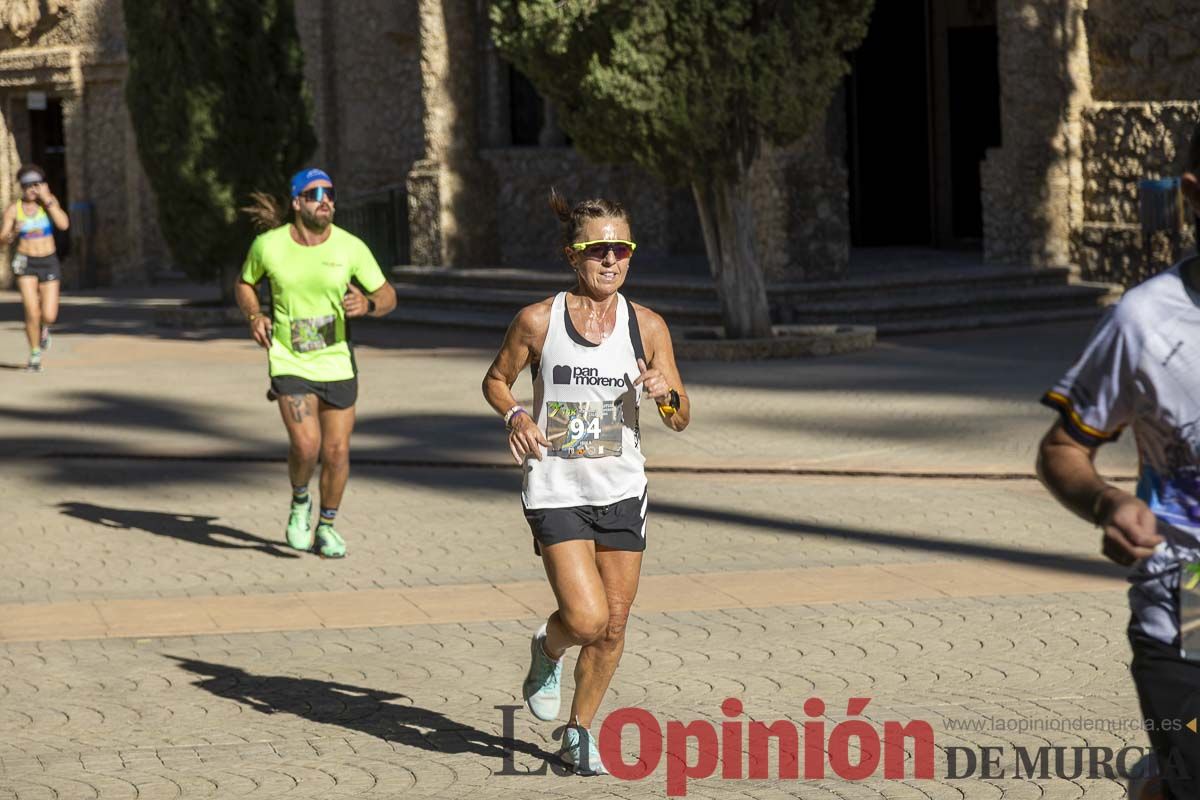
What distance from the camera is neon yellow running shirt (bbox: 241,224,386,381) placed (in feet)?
32.8

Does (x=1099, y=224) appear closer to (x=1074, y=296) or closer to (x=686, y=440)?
(x=1074, y=296)

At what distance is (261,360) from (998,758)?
1462 centimetres

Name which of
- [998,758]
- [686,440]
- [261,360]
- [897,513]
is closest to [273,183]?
[261,360]

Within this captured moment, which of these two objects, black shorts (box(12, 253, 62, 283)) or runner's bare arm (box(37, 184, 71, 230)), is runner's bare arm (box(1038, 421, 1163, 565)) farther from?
black shorts (box(12, 253, 62, 283))

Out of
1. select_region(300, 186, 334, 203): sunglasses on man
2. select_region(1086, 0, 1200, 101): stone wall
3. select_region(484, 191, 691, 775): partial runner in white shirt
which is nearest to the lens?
select_region(484, 191, 691, 775): partial runner in white shirt

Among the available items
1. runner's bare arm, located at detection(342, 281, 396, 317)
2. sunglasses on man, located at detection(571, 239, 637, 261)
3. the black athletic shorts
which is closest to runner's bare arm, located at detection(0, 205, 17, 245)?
runner's bare arm, located at detection(342, 281, 396, 317)

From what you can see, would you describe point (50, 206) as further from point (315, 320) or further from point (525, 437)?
point (525, 437)

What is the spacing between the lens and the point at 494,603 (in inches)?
350


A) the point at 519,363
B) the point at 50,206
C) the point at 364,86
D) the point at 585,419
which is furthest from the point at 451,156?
the point at 585,419

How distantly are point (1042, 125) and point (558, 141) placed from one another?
6.81m

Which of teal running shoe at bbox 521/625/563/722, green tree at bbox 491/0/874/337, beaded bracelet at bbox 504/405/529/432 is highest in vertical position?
green tree at bbox 491/0/874/337

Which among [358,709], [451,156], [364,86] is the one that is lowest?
[358,709]

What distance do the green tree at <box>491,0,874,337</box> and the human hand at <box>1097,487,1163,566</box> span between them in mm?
13744

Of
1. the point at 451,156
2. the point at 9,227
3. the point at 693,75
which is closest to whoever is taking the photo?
the point at 693,75
